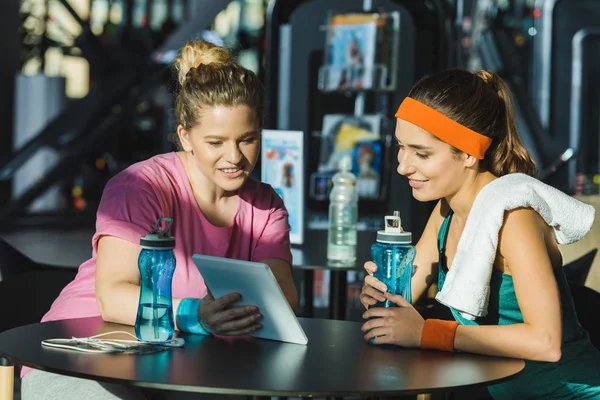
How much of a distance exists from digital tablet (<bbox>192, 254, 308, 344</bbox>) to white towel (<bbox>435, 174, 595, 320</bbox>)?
35cm

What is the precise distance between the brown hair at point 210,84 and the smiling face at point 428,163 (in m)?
0.39

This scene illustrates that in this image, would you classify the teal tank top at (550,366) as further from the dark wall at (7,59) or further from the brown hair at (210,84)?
the dark wall at (7,59)

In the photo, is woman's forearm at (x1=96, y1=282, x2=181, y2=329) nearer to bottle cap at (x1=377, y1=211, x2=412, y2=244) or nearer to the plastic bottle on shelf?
bottle cap at (x1=377, y1=211, x2=412, y2=244)

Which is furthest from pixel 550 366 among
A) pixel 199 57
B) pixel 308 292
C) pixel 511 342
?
pixel 308 292

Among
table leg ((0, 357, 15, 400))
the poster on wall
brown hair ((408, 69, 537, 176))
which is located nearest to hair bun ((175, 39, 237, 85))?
brown hair ((408, 69, 537, 176))

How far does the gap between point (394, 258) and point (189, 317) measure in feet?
1.47

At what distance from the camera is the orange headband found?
7.05 feet

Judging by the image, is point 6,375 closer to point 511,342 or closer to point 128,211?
point 128,211

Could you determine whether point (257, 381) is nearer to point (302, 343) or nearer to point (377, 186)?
point (302, 343)

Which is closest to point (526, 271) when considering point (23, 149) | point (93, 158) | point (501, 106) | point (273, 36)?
point (501, 106)

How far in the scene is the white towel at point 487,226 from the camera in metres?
2.05

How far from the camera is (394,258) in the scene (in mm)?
2020

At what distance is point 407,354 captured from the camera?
1.93 meters

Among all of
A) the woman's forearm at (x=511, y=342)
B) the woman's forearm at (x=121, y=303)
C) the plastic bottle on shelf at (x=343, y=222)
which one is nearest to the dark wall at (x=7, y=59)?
the plastic bottle on shelf at (x=343, y=222)
